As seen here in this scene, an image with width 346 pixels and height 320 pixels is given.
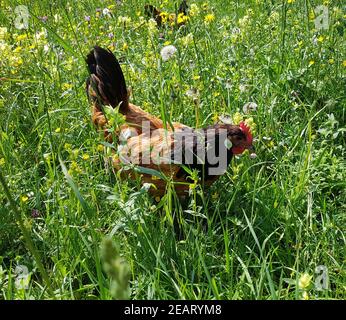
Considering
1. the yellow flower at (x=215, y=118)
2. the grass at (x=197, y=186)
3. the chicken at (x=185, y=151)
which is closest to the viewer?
the grass at (x=197, y=186)

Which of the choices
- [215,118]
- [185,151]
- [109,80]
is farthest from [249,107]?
[109,80]

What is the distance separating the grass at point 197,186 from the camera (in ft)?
6.08

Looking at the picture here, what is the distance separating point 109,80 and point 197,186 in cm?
84

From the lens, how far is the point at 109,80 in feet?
9.06

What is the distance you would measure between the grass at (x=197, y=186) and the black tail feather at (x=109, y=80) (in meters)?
0.16

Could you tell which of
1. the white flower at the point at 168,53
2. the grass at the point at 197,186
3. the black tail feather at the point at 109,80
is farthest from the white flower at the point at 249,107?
the black tail feather at the point at 109,80

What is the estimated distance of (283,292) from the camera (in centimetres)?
187

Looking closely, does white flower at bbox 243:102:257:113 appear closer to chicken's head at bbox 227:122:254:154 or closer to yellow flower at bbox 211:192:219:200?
chicken's head at bbox 227:122:254:154

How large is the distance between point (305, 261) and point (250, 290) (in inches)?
11.2

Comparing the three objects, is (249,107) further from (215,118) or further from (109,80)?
(109,80)

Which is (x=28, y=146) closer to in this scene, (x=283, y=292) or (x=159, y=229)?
(x=159, y=229)

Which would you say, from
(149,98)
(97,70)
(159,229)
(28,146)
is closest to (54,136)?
(28,146)

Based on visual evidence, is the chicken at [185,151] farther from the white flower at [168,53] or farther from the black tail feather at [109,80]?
the white flower at [168,53]

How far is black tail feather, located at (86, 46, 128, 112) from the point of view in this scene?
276 centimetres
